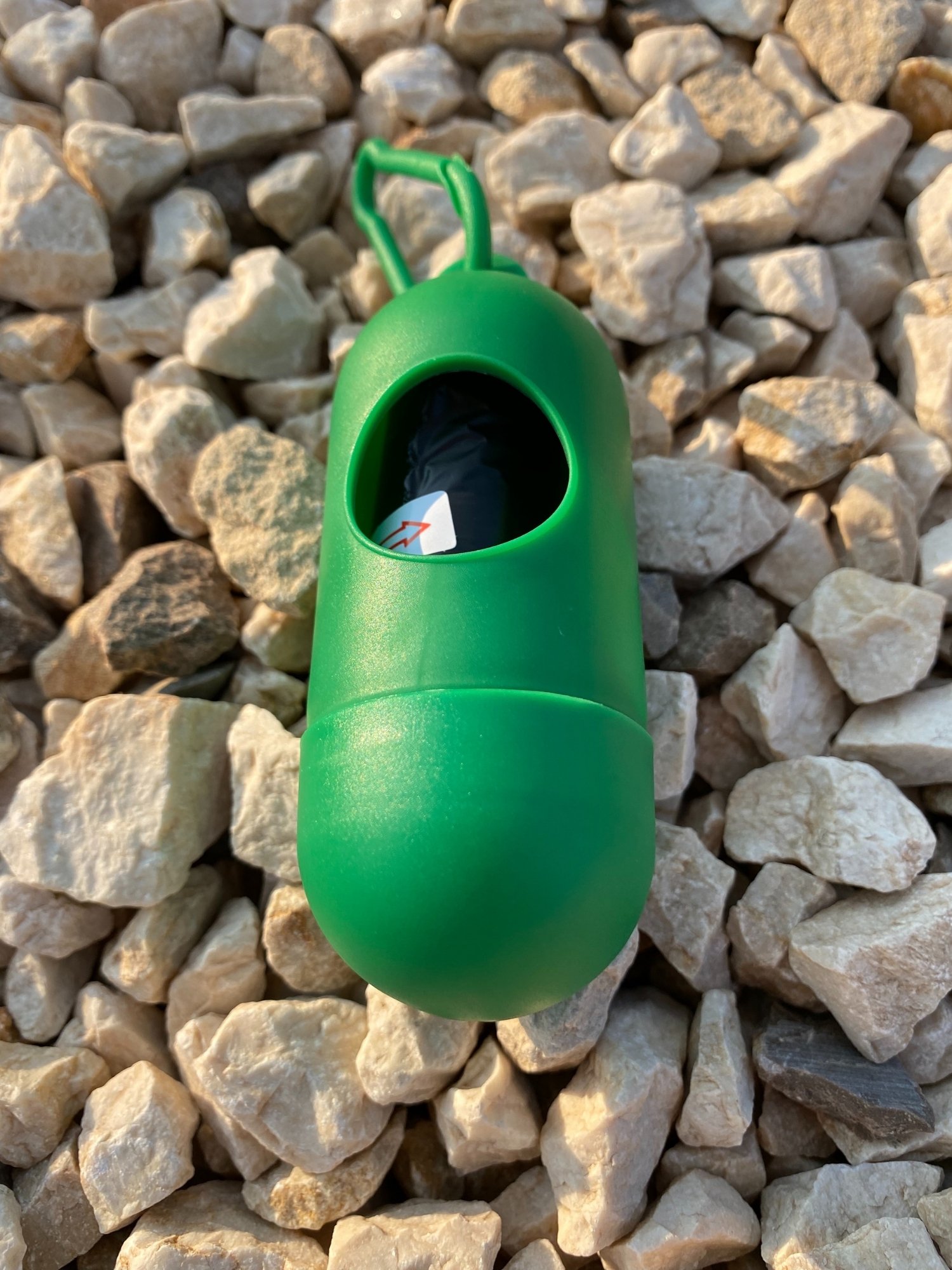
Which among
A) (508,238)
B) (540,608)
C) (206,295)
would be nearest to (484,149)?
(508,238)

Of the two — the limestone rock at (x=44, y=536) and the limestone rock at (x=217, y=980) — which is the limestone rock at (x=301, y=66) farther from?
the limestone rock at (x=217, y=980)

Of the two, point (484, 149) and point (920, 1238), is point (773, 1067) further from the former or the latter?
point (484, 149)

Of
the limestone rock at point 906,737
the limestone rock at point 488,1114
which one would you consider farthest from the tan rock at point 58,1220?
the limestone rock at point 906,737

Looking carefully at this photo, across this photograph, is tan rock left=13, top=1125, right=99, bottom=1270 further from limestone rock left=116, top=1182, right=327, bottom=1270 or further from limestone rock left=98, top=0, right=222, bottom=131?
limestone rock left=98, top=0, right=222, bottom=131

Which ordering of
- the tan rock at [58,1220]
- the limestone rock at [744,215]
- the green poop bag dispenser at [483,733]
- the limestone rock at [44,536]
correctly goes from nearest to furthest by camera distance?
the green poop bag dispenser at [483,733] → the tan rock at [58,1220] → the limestone rock at [44,536] → the limestone rock at [744,215]

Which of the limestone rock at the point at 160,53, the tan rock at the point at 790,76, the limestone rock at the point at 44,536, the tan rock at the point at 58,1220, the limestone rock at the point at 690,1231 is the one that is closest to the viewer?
the limestone rock at the point at 690,1231
